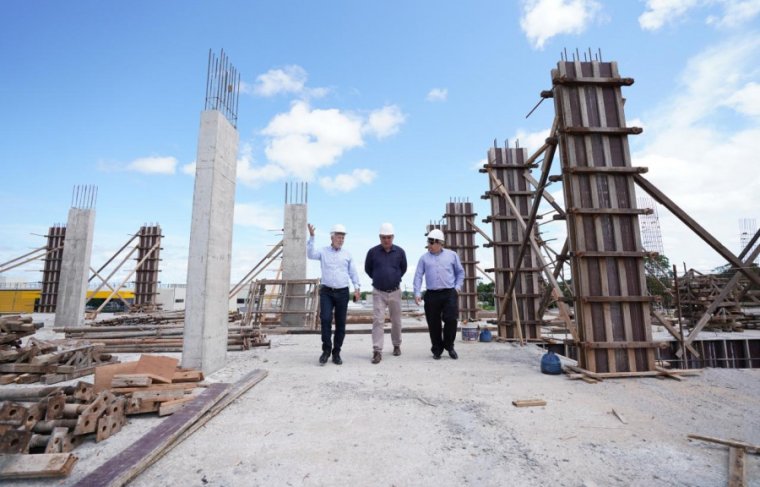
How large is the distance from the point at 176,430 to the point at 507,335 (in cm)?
683

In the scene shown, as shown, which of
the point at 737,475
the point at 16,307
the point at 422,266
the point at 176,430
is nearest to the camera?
the point at 737,475

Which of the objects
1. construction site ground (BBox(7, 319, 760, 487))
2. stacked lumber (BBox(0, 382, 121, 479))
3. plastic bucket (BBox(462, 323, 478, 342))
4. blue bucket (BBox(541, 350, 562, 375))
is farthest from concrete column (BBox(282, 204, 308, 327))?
stacked lumber (BBox(0, 382, 121, 479))

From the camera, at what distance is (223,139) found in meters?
5.01

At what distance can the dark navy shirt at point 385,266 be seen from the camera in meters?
6.21

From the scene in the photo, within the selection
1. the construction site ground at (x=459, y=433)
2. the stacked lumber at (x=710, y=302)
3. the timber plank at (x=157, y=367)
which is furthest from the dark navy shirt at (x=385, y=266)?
the stacked lumber at (x=710, y=302)

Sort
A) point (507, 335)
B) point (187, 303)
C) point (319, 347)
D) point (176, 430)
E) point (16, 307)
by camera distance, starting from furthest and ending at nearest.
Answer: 1. point (16, 307)
2. point (507, 335)
3. point (319, 347)
4. point (187, 303)
5. point (176, 430)

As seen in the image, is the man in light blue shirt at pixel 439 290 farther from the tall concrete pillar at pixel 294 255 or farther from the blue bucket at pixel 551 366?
the tall concrete pillar at pixel 294 255

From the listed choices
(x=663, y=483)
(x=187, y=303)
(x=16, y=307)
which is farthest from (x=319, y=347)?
(x=16, y=307)

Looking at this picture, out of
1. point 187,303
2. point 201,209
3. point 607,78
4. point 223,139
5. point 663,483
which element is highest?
point 607,78

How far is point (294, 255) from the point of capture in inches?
473

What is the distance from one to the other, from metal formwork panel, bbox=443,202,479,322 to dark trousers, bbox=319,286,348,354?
31.7 feet

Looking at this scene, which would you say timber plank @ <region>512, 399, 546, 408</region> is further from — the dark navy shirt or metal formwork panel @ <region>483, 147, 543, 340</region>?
metal formwork panel @ <region>483, 147, 543, 340</region>

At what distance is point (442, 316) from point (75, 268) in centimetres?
1240

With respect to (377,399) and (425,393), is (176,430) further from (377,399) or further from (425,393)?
(425,393)
